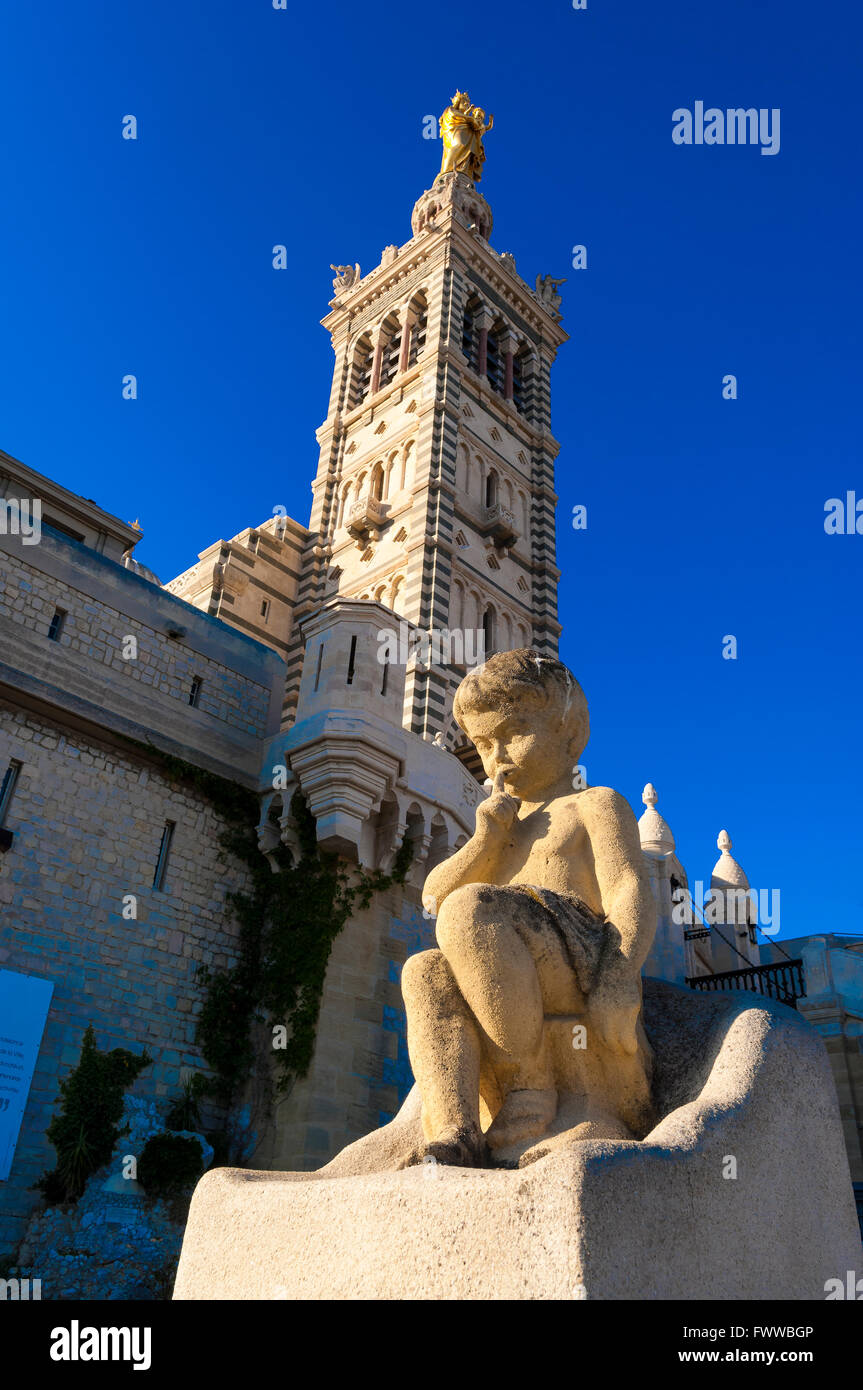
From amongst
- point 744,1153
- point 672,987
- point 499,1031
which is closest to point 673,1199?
point 744,1153

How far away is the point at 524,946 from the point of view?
321cm

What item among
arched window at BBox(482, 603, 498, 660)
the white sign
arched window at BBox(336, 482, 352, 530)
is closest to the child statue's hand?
the white sign

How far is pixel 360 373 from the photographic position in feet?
113

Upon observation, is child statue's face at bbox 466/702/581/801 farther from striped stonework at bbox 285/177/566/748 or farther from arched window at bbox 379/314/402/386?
arched window at bbox 379/314/402/386

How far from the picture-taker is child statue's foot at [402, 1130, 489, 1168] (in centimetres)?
290

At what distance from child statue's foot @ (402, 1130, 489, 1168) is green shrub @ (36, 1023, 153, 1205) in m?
8.53

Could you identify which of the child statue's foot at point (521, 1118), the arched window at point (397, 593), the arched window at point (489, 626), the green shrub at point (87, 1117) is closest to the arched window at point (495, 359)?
the arched window at point (489, 626)

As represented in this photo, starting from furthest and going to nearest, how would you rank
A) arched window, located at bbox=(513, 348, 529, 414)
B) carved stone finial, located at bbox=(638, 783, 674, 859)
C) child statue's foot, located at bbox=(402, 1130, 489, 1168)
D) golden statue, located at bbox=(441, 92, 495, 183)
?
golden statue, located at bbox=(441, 92, 495, 183) → arched window, located at bbox=(513, 348, 529, 414) → carved stone finial, located at bbox=(638, 783, 674, 859) → child statue's foot, located at bbox=(402, 1130, 489, 1168)

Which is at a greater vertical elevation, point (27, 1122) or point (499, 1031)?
point (27, 1122)

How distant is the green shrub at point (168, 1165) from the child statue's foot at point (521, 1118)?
29.1 ft

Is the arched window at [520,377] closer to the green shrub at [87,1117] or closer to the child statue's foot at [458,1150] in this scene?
the green shrub at [87,1117]

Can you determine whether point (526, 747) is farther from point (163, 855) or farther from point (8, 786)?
point (163, 855)
